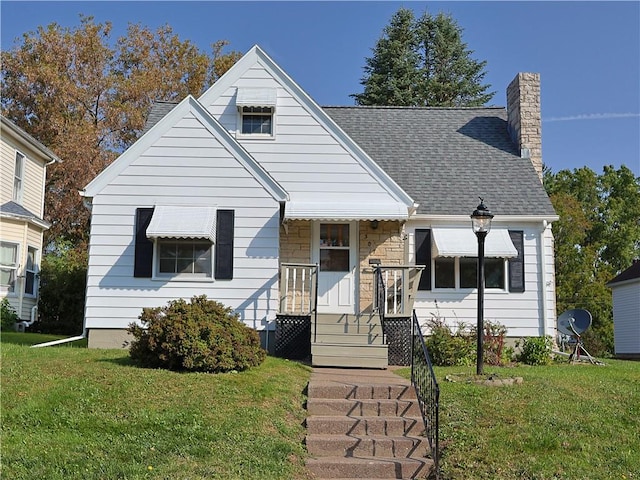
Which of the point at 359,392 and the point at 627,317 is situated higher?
the point at 627,317

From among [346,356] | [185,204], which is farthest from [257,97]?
[346,356]

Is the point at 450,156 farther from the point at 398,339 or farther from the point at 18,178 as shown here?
the point at 18,178

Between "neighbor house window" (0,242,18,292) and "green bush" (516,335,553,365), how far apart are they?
1400cm

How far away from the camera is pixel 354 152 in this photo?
51.0 ft

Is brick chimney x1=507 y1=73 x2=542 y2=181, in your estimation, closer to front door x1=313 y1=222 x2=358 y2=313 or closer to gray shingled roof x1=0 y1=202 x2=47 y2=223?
front door x1=313 y1=222 x2=358 y2=313

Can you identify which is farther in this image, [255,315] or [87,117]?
[87,117]

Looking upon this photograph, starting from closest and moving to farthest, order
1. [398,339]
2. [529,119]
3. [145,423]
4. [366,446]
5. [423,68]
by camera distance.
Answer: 1. [145,423]
2. [366,446]
3. [398,339]
4. [529,119]
5. [423,68]

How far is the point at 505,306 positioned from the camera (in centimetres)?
1577

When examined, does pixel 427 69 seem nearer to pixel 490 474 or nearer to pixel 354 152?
pixel 354 152

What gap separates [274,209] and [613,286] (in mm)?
21047

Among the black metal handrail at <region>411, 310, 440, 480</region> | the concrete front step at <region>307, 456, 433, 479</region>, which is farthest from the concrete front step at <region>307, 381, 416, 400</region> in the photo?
the concrete front step at <region>307, 456, 433, 479</region>

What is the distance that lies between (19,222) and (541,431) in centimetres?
1641

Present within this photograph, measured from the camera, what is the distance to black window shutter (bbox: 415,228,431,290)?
1582cm

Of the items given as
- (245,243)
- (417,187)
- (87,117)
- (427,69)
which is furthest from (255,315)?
(427,69)
